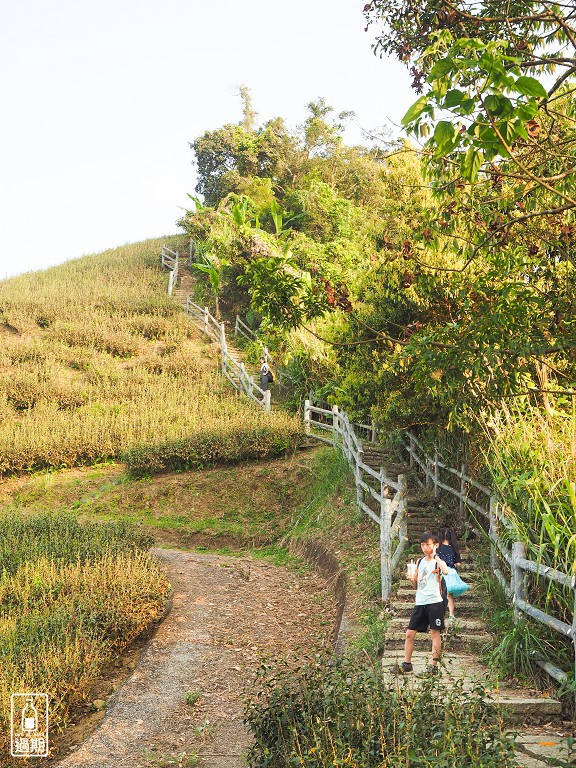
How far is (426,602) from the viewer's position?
7.21m

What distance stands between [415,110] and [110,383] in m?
22.9

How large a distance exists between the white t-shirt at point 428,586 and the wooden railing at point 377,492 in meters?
2.32

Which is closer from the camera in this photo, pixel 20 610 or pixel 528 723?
pixel 528 723

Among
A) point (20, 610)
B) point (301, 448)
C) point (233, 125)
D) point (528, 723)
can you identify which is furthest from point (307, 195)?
point (528, 723)

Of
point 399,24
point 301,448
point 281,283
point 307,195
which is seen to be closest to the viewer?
point 281,283

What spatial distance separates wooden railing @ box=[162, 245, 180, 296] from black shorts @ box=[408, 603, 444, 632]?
94.2 ft

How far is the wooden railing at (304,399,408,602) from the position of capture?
9829mm

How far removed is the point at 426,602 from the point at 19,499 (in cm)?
1371

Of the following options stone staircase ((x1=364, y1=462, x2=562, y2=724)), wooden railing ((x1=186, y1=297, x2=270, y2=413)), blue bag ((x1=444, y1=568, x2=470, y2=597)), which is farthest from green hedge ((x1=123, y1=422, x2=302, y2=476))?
blue bag ((x1=444, y1=568, x2=470, y2=597))

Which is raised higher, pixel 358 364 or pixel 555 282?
pixel 555 282

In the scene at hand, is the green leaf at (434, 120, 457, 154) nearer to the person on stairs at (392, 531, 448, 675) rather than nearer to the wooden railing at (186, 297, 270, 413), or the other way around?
the person on stairs at (392, 531, 448, 675)

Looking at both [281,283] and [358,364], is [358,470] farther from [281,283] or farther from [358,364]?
[281,283]

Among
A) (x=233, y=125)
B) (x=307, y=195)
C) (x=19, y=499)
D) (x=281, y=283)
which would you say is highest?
(x=233, y=125)

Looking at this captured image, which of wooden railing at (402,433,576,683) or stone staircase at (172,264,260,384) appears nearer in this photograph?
wooden railing at (402,433,576,683)
